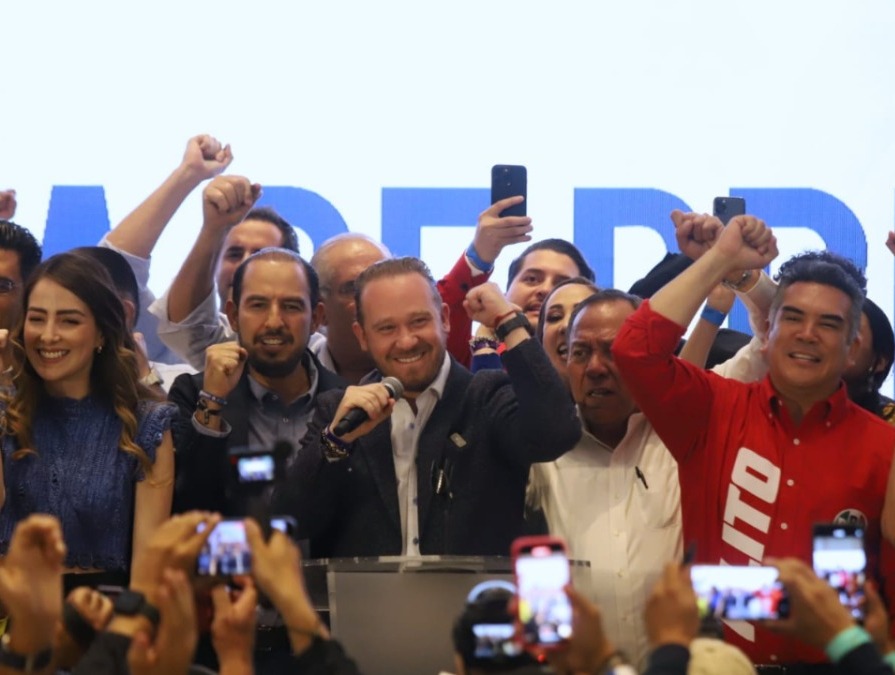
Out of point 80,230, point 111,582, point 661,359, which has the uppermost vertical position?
point 80,230

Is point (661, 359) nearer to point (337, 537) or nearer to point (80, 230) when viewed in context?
point (337, 537)

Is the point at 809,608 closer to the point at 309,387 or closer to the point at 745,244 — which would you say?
the point at 745,244

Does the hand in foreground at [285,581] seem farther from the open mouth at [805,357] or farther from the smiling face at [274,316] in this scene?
the open mouth at [805,357]

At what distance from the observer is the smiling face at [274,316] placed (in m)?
4.13

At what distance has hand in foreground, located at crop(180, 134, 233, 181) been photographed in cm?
468

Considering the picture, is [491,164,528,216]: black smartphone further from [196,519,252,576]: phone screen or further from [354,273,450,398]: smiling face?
[196,519,252,576]: phone screen

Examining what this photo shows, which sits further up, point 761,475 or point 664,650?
point 761,475

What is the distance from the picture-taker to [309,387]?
420 cm

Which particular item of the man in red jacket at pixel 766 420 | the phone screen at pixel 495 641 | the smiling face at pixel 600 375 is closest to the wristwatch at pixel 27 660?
the phone screen at pixel 495 641

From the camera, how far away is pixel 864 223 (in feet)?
18.7

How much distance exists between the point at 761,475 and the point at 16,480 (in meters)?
1.70

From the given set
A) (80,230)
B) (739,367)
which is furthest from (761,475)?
(80,230)

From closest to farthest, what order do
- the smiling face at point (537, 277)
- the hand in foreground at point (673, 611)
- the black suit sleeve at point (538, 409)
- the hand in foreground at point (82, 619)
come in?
the hand in foreground at point (673, 611), the hand in foreground at point (82, 619), the black suit sleeve at point (538, 409), the smiling face at point (537, 277)

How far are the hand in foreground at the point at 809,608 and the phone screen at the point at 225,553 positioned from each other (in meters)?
0.89
